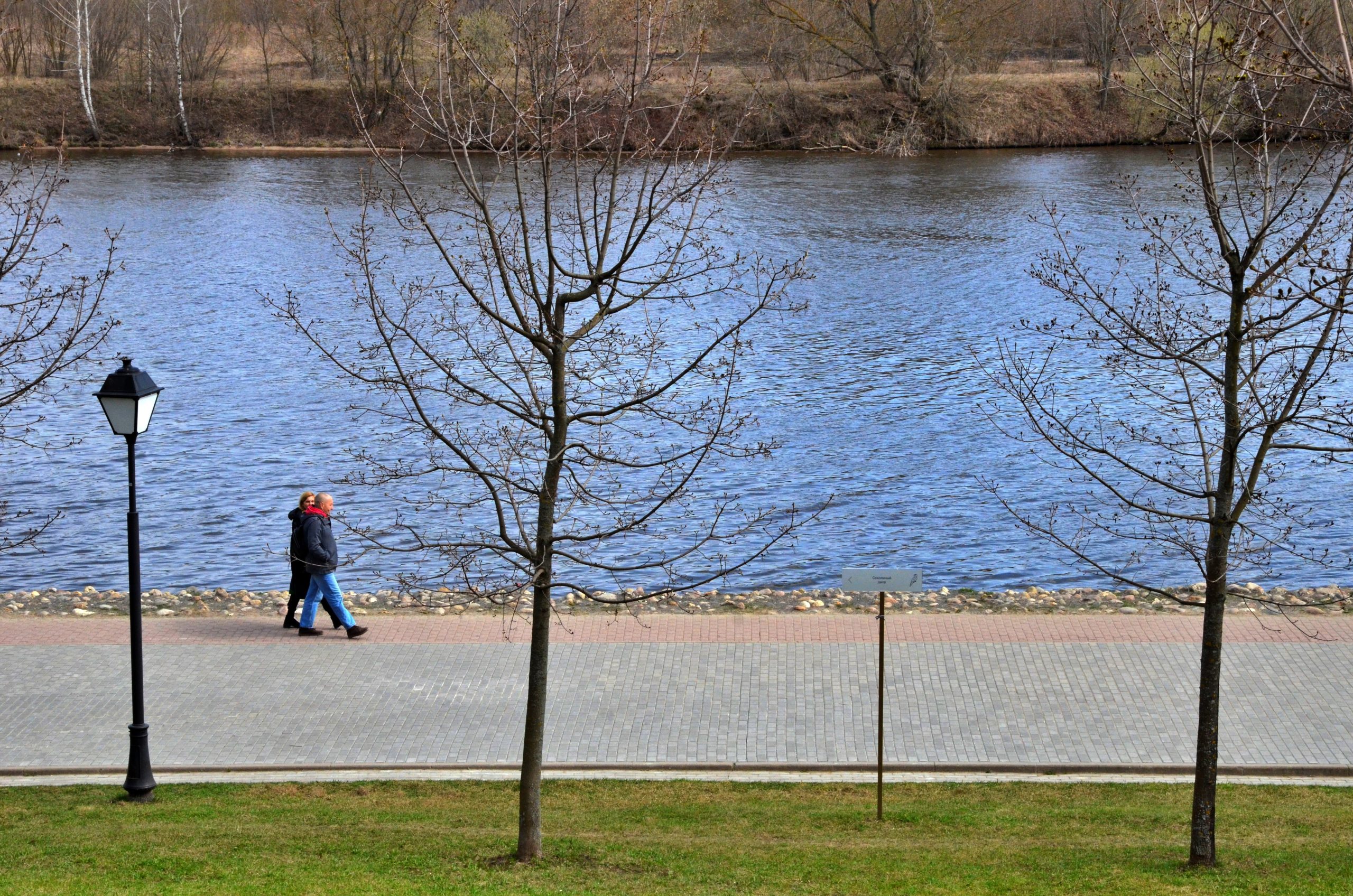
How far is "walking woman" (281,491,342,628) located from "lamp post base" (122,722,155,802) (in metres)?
4.05

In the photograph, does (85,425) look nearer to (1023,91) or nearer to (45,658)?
(45,658)

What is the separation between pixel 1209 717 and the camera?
9023mm

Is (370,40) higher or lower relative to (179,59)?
higher

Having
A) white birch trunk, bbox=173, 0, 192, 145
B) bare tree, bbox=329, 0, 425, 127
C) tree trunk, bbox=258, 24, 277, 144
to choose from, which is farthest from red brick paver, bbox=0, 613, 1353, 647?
tree trunk, bbox=258, 24, 277, 144

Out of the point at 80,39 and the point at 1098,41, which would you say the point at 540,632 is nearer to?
the point at 1098,41

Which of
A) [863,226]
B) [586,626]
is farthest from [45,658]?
[863,226]

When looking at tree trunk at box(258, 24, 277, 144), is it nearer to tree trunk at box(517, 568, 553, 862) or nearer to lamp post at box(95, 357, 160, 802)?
lamp post at box(95, 357, 160, 802)

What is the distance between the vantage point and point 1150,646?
1413cm

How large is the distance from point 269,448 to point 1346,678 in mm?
17810

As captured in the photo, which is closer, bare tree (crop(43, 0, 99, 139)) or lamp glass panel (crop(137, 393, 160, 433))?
lamp glass panel (crop(137, 393, 160, 433))

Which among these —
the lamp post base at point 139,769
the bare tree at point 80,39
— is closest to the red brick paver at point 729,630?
the lamp post base at point 139,769

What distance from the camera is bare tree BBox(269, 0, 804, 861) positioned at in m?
9.34

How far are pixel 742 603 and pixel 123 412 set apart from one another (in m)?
8.20

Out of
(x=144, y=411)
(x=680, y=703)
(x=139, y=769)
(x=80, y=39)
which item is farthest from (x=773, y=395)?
(x=80, y=39)
